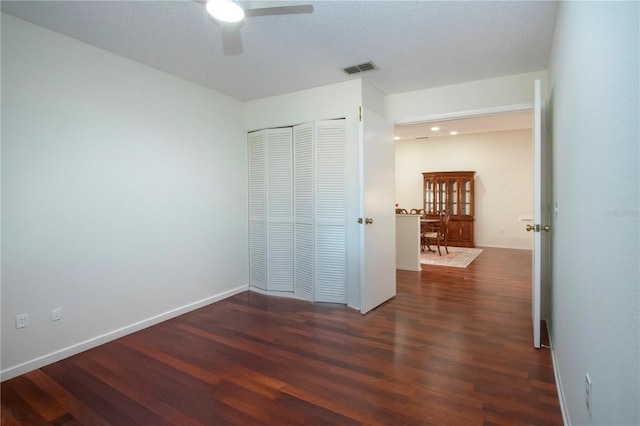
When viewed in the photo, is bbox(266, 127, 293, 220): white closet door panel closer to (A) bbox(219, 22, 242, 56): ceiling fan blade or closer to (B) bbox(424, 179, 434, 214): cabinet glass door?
(A) bbox(219, 22, 242, 56): ceiling fan blade

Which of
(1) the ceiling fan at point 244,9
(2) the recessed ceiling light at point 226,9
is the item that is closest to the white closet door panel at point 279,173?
(1) the ceiling fan at point 244,9

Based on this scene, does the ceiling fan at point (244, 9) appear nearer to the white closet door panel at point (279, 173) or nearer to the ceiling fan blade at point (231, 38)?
the ceiling fan blade at point (231, 38)

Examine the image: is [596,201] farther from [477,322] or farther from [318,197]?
[318,197]

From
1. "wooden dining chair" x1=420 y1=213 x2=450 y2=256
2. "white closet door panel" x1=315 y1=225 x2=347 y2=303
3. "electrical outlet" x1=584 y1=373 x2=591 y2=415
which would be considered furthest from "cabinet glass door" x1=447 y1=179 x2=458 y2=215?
"electrical outlet" x1=584 y1=373 x2=591 y2=415

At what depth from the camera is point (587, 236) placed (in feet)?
4.37

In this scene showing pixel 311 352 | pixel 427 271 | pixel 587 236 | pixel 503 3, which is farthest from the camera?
pixel 427 271

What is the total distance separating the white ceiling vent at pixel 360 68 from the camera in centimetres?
314

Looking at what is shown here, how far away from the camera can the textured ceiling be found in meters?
2.21

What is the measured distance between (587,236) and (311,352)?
199 cm

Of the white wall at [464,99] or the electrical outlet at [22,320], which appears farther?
the white wall at [464,99]

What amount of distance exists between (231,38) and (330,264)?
8.12 ft

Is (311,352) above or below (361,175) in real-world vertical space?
below

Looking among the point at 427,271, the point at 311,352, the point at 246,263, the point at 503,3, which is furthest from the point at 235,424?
the point at 427,271

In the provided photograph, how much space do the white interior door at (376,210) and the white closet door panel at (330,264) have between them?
36 centimetres
